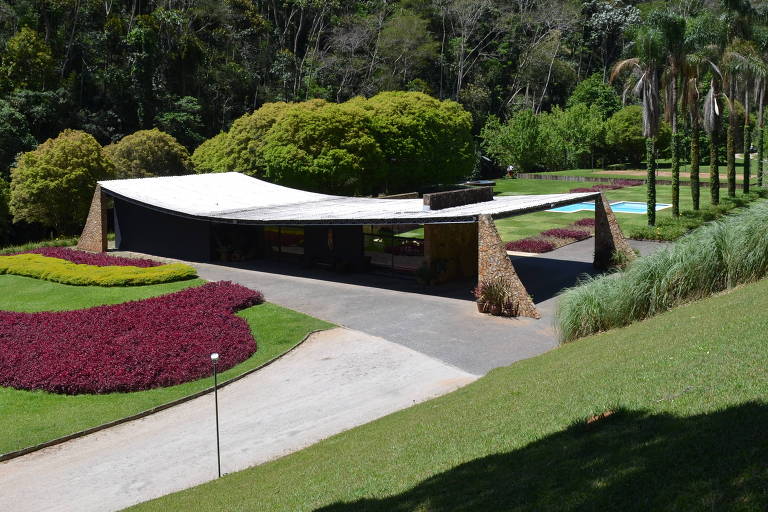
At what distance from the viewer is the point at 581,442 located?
8.48 m

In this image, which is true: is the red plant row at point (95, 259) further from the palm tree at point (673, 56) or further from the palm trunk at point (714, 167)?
the palm trunk at point (714, 167)

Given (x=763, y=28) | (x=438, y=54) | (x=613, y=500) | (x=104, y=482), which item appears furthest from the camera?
(x=438, y=54)

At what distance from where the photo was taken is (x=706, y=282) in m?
16.6

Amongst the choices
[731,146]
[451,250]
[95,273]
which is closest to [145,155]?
Answer: [95,273]

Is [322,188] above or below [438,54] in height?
below

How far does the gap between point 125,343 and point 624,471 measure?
1604cm

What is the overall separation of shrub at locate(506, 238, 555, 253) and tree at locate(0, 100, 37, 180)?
32.6 meters

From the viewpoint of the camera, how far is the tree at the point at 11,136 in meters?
48.1

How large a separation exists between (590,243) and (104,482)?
2746 centimetres

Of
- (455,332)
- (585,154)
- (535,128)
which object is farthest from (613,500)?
(585,154)

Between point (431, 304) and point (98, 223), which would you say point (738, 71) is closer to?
point (431, 304)

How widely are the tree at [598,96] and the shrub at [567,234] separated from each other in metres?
47.0

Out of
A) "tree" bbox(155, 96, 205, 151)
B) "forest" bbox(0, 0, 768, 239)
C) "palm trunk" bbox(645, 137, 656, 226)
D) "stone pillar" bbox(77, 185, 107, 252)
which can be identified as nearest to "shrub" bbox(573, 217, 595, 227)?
"palm trunk" bbox(645, 137, 656, 226)

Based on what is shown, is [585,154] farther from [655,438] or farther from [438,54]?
[655,438]
